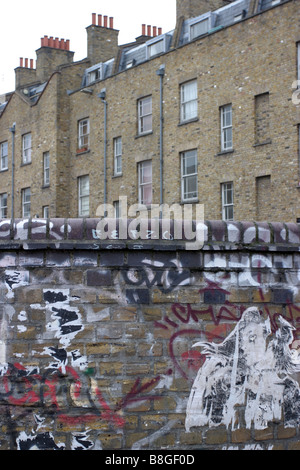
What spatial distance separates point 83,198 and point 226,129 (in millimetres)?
10884

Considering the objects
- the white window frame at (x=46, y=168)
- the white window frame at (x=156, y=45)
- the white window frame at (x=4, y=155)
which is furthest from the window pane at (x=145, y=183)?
the white window frame at (x=4, y=155)

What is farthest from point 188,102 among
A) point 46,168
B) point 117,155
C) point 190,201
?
point 46,168

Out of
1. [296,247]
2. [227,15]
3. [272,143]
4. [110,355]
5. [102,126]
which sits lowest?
[110,355]

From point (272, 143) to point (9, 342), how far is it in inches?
745

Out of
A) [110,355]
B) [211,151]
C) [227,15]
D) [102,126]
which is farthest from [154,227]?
[102,126]

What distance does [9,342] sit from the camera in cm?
698

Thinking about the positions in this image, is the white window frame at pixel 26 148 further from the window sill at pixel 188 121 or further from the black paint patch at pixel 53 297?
the black paint patch at pixel 53 297

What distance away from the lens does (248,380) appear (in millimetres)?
7309

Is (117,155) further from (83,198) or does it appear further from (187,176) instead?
(187,176)

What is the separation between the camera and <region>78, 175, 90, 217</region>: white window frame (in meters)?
35.2

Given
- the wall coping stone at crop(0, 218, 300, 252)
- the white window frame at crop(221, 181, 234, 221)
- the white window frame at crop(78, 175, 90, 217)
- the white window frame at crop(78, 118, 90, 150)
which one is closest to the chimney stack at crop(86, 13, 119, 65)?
the white window frame at crop(78, 118, 90, 150)

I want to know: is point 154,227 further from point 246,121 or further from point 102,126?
point 102,126

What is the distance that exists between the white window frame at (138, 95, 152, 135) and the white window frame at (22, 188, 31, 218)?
1084 centimetres

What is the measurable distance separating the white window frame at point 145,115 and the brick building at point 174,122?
0.06 meters
